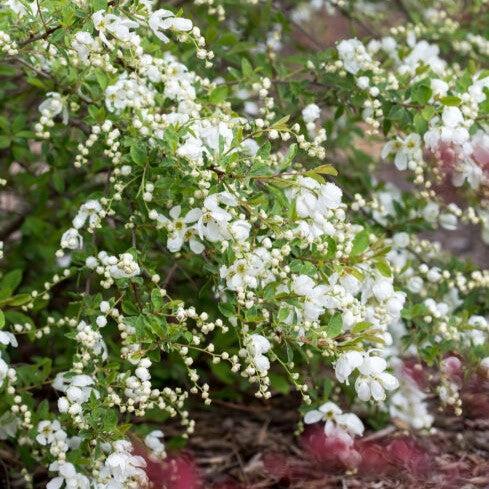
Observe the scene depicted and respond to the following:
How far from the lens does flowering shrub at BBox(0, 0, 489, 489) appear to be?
6.97 feet

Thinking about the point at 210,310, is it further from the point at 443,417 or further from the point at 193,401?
the point at 443,417

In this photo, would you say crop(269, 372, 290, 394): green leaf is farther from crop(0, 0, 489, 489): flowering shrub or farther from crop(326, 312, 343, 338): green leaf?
crop(326, 312, 343, 338): green leaf

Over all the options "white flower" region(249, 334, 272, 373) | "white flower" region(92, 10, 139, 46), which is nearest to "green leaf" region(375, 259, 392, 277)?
"white flower" region(249, 334, 272, 373)

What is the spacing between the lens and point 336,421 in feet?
8.36

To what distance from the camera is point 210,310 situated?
10.5ft

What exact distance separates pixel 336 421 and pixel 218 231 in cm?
77

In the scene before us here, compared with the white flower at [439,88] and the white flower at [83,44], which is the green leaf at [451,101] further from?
the white flower at [83,44]

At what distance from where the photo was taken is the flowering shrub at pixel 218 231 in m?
2.12

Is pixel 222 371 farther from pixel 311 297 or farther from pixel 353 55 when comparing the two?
pixel 353 55

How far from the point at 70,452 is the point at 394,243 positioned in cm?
122

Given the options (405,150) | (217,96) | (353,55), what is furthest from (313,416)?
(353,55)

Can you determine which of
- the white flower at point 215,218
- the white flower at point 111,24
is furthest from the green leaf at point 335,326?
the white flower at point 111,24

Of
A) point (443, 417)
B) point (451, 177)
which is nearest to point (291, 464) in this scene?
point (443, 417)

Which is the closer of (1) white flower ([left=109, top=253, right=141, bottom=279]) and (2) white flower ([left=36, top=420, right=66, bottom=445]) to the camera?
(1) white flower ([left=109, top=253, right=141, bottom=279])
